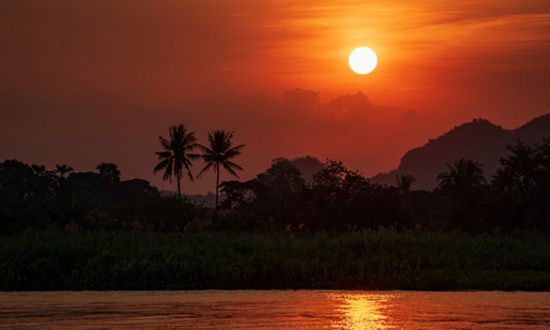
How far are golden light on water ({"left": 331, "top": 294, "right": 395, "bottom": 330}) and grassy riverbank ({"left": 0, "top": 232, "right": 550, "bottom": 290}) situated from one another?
3.55 metres

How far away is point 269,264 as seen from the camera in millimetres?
33938

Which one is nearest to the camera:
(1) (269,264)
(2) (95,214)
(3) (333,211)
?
(1) (269,264)

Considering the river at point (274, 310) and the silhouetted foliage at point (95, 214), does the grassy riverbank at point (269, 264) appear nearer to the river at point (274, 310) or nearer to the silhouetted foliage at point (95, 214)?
the river at point (274, 310)

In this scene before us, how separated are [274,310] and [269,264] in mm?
8325

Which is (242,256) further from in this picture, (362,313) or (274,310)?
(362,313)

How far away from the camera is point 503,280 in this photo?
3247 centimetres

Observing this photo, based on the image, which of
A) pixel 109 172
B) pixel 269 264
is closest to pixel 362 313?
pixel 269 264

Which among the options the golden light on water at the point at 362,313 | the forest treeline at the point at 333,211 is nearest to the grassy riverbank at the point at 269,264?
the golden light on water at the point at 362,313

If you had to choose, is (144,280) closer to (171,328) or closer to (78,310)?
(78,310)

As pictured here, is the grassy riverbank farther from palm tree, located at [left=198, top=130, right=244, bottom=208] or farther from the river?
palm tree, located at [left=198, top=130, right=244, bottom=208]

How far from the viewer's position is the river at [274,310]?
22.5m

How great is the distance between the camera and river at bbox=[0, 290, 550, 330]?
22.5m

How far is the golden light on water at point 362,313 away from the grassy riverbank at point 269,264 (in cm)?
355

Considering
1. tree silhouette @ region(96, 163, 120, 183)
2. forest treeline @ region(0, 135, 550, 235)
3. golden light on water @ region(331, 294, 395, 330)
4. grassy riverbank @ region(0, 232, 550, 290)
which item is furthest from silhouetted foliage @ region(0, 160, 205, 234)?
tree silhouette @ region(96, 163, 120, 183)
